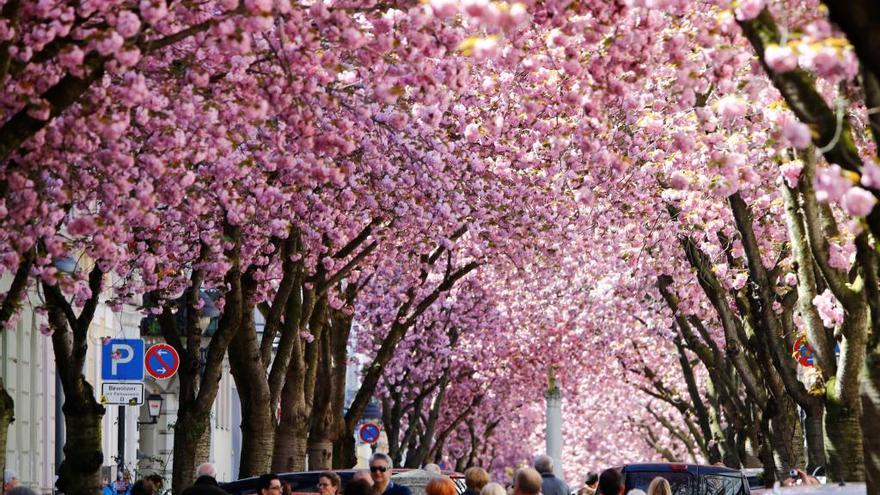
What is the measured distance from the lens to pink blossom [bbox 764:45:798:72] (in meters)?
9.05

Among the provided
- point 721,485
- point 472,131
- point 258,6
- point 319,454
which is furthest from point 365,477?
point 319,454

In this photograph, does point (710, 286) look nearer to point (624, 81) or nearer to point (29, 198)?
point (624, 81)

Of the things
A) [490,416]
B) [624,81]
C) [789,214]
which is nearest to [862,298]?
[789,214]

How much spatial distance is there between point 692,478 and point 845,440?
216 cm

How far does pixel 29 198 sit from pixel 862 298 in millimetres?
7094

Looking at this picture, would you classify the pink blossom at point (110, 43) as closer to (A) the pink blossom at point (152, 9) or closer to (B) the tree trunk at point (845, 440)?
(A) the pink blossom at point (152, 9)

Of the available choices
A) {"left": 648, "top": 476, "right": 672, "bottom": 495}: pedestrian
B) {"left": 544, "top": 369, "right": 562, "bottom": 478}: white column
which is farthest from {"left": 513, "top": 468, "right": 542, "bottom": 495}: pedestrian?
{"left": 544, "top": 369, "right": 562, "bottom": 478}: white column

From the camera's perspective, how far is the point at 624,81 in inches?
535

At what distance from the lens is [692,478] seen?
18.8m

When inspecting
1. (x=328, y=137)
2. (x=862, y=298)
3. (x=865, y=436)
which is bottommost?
(x=865, y=436)

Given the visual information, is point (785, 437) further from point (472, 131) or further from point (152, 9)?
point (152, 9)

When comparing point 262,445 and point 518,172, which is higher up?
point 518,172

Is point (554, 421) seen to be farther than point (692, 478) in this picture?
Yes

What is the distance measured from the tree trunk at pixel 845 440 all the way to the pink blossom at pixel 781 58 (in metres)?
8.34
